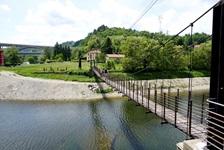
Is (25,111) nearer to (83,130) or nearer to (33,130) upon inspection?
(33,130)

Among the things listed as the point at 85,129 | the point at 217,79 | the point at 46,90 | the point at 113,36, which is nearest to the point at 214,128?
the point at 217,79

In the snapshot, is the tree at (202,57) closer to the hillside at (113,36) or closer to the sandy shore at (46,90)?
the sandy shore at (46,90)

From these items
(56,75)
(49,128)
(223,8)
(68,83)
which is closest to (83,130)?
(49,128)

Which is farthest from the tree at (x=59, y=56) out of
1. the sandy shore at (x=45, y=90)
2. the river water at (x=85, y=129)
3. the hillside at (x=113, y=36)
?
the river water at (x=85, y=129)

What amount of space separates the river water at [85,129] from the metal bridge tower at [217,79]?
530cm

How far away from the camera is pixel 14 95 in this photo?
74.1ft

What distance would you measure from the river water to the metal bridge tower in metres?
5.30

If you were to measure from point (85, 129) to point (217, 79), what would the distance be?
9.17 m

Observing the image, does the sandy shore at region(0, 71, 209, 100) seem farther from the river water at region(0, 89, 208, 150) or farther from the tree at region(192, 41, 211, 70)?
the tree at region(192, 41, 211, 70)

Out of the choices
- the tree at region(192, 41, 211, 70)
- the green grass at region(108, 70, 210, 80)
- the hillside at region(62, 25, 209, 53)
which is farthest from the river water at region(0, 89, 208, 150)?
the hillside at region(62, 25, 209, 53)

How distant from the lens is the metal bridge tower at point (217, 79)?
388cm

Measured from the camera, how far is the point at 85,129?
1199 cm

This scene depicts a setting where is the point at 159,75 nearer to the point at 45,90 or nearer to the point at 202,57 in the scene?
the point at 202,57

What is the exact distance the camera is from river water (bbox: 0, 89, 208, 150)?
977 cm
